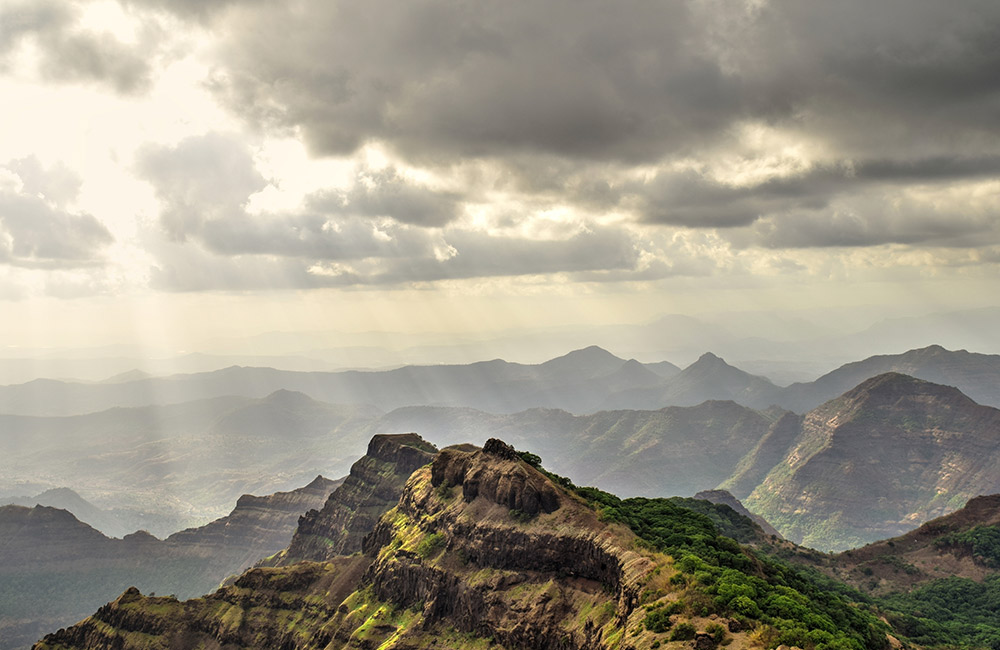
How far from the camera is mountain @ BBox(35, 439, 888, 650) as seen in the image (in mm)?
98375

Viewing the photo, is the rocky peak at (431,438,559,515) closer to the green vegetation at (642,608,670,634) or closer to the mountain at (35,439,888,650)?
the mountain at (35,439,888,650)

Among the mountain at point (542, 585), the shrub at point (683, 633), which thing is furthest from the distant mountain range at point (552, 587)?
the mountain at point (542, 585)

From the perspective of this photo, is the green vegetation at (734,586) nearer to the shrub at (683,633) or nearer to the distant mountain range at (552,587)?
the shrub at (683,633)

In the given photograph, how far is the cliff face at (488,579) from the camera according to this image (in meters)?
118

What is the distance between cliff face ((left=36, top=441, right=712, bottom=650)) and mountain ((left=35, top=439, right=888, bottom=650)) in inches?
12.8

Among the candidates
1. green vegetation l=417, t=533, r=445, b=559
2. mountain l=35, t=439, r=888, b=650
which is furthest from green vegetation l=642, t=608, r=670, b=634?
green vegetation l=417, t=533, r=445, b=559

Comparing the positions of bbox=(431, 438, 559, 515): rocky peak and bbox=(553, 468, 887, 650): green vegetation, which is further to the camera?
bbox=(431, 438, 559, 515): rocky peak

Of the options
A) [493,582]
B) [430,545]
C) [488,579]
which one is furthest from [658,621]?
[430,545]

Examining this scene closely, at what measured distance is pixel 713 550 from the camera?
13112 centimetres

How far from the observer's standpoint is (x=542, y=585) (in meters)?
133

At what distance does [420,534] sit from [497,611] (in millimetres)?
43962

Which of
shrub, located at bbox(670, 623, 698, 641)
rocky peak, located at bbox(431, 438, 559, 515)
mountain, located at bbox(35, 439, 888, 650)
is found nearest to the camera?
shrub, located at bbox(670, 623, 698, 641)

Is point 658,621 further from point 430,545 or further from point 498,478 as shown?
point 430,545

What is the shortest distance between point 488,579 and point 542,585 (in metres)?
15.2
